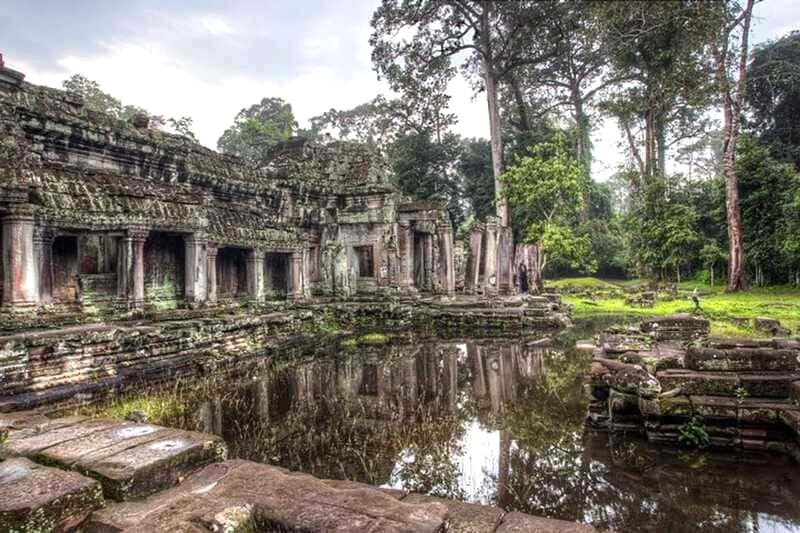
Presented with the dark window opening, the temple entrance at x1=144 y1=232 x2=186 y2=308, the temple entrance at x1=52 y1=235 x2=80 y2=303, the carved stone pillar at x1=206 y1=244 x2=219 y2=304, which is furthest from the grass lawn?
the temple entrance at x1=52 y1=235 x2=80 y2=303

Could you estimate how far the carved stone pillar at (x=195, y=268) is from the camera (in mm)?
10336

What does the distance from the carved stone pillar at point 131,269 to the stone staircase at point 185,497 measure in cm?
629

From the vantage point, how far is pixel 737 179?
22531 mm

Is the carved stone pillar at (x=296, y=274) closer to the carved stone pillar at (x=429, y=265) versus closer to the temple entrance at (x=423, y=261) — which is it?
the temple entrance at (x=423, y=261)

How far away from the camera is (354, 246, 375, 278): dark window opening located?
52.9 ft

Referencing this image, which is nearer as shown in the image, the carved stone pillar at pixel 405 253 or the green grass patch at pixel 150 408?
the green grass patch at pixel 150 408

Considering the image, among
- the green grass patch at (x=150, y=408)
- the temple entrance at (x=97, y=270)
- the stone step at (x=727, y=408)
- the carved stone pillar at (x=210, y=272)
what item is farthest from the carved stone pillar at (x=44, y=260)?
the stone step at (x=727, y=408)

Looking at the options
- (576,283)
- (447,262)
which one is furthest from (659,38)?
(576,283)

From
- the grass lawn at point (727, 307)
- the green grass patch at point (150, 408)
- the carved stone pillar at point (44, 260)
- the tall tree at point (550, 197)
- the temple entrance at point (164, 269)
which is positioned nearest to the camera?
the green grass patch at point (150, 408)

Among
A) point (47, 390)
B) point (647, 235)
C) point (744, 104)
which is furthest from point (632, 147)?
point (47, 390)

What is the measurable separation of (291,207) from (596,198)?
3295cm

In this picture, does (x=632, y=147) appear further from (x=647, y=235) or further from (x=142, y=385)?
(x=142, y=385)

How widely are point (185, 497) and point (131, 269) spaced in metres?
7.73

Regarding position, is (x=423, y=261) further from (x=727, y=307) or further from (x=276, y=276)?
(x=727, y=307)
